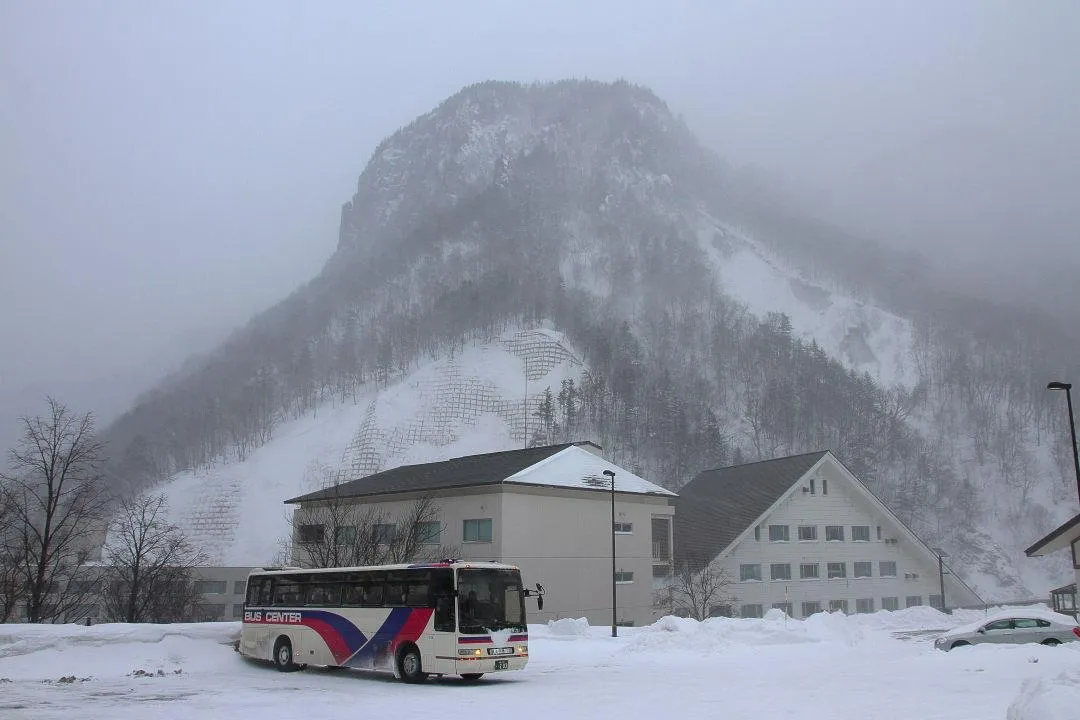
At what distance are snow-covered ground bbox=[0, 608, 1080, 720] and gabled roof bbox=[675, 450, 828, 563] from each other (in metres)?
24.6

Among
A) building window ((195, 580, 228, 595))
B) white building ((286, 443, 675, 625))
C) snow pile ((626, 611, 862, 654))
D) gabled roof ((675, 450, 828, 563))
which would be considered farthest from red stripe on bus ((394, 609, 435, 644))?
building window ((195, 580, 228, 595))

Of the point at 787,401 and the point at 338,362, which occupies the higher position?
the point at 338,362

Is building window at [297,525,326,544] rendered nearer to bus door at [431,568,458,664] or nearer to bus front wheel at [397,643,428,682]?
bus front wheel at [397,643,428,682]

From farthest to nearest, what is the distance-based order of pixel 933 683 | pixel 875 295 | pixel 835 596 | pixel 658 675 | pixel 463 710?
pixel 875 295 < pixel 835 596 < pixel 658 675 < pixel 933 683 < pixel 463 710

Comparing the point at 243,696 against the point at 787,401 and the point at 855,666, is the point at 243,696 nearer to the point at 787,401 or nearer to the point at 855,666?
the point at 855,666

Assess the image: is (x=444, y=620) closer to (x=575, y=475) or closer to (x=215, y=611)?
(x=575, y=475)

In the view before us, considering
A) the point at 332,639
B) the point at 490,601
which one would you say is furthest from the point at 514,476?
the point at 490,601

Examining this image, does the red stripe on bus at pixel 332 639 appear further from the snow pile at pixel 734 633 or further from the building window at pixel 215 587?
the building window at pixel 215 587

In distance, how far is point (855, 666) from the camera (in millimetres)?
19375

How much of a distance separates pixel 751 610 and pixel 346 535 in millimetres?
26278

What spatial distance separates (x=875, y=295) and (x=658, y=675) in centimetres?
19382

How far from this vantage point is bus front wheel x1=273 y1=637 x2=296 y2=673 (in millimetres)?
21188

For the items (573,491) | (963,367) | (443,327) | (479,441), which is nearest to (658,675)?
(573,491)

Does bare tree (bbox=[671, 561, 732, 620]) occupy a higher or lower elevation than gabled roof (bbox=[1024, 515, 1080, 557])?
lower
